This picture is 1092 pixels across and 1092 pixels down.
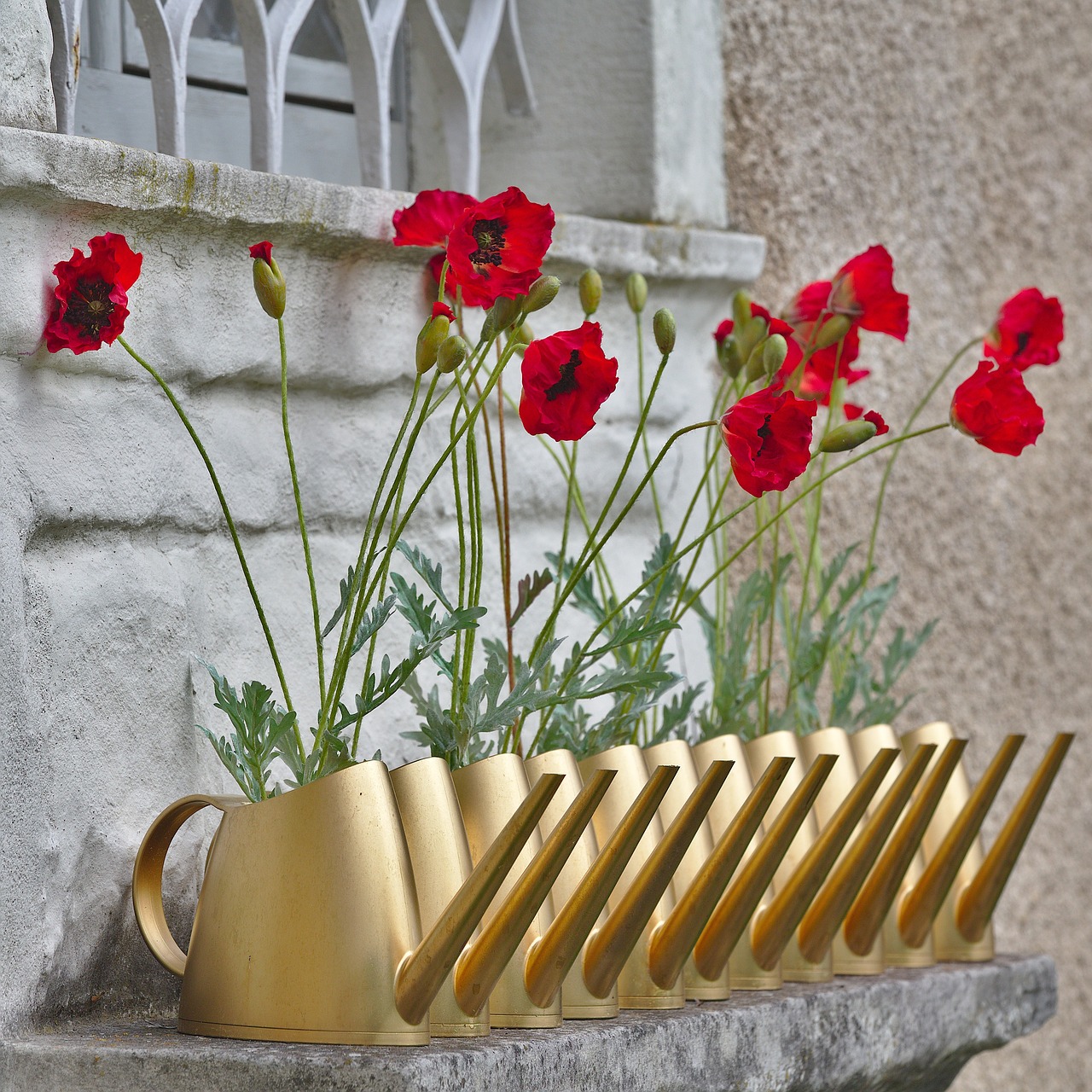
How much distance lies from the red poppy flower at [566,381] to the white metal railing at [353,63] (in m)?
0.29

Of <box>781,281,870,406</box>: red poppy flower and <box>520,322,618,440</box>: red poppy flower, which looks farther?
<box>781,281,870,406</box>: red poppy flower

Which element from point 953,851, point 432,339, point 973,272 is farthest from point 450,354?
point 973,272

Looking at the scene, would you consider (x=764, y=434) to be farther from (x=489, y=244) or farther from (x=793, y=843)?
(x=793, y=843)

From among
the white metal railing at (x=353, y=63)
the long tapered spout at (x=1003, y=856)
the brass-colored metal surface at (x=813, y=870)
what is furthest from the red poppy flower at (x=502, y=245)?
the long tapered spout at (x=1003, y=856)

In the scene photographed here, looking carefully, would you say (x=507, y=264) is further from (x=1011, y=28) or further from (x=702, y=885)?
(x=1011, y=28)

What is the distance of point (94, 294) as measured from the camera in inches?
27.9

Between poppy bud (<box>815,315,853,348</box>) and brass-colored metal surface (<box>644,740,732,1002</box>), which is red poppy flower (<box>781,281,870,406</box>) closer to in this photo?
poppy bud (<box>815,315,853,348</box>)

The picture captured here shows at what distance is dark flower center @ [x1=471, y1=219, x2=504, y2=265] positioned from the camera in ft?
2.40

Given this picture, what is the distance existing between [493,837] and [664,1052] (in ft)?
0.44

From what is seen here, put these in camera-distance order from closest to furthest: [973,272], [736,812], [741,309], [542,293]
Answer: [542,293]
[736,812]
[741,309]
[973,272]

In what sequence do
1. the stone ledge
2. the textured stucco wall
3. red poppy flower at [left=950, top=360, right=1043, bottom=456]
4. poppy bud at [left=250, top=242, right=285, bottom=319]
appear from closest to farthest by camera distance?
the stone ledge < poppy bud at [left=250, top=242, right=285, bottom=319] < red poppy flower at [left=950, top=360, right=1043, bottom=456] < the textured stucco wall

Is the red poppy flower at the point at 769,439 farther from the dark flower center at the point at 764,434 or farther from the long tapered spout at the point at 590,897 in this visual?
the long tapered spout at the point at 590,897

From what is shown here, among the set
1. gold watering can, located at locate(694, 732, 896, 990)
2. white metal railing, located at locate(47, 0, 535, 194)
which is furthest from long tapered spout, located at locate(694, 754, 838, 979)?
white metal railing, located at locate(47, 0, 535, 194)

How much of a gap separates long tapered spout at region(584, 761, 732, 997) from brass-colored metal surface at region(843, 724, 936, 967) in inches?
10.4
